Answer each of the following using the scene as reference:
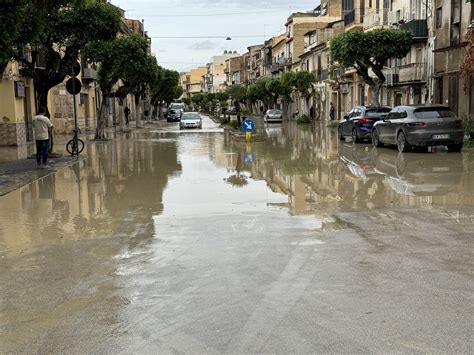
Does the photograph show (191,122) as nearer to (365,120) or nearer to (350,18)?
(350,18)

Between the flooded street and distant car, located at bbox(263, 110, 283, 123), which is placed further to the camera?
distant car, located at bbox(263, 110, 283, 123)

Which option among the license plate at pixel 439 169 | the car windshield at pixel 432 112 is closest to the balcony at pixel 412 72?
the car windshield at pixel 432 112

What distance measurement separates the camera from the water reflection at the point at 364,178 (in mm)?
10109

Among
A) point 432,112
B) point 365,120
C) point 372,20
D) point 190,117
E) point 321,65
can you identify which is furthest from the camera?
point 321,65

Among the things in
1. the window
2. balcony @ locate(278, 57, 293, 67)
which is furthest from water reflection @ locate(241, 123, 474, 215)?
balcony @ locate(278, 57, 293, 67)

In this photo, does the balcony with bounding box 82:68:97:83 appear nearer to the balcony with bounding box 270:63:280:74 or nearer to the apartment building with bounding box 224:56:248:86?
the balcony with bounding box 270:63:280:74

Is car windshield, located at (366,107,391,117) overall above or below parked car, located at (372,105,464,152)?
above

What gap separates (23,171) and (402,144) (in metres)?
11.8

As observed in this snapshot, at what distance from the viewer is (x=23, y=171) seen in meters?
15.8

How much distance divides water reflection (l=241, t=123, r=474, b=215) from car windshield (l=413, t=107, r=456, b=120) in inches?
47.9

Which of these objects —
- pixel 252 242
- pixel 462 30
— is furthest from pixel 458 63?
pixel 252 242

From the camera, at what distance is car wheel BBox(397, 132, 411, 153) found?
62.0ft

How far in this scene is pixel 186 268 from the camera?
6145 millimetres

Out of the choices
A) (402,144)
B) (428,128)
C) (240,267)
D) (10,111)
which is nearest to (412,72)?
(402,144)
